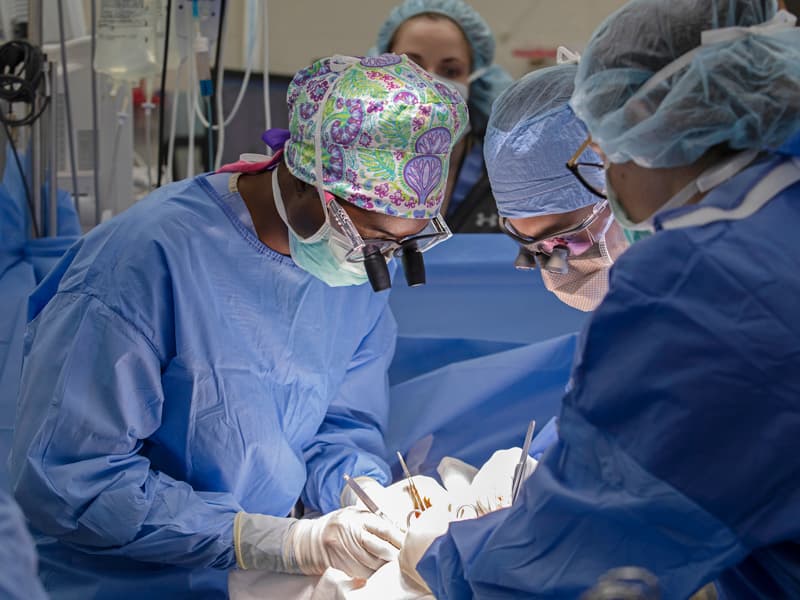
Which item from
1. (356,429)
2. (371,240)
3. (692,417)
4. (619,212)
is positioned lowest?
(356,429)

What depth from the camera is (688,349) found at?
0.99 meters

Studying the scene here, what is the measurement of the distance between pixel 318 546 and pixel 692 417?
32.4 inches

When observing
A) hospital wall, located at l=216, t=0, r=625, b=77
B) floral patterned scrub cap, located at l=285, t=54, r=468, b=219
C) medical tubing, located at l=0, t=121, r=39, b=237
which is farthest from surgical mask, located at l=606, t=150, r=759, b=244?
hospital wall, located at l=216, t=0, r=625, b=77

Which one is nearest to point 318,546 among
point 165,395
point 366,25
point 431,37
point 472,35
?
point 165,395

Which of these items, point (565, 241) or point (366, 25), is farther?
point (366, 25)

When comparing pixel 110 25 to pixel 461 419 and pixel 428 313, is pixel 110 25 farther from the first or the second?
pixel 461 419

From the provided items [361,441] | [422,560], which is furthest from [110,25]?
[422,560]

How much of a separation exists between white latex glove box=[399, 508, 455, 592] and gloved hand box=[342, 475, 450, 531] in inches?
6.7

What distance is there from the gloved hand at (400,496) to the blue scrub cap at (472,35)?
152 cm

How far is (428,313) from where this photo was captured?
2629 millimetres

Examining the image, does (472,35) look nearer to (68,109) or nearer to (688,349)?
(68,109)

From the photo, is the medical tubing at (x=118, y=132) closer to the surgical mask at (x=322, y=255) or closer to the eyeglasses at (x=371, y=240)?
the surgical mask at (x=322, y=255)

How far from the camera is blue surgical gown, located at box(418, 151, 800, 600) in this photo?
0.98 m

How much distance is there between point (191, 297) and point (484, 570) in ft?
2.49
